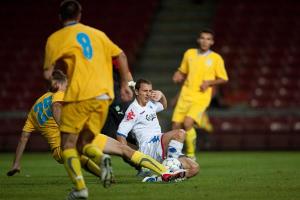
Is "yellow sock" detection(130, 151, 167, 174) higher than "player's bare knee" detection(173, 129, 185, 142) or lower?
lower

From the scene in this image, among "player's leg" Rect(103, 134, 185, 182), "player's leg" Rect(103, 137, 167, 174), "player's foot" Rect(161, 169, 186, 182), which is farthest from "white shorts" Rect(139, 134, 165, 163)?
"player's leg" Rect(103, 137, 167, 174)

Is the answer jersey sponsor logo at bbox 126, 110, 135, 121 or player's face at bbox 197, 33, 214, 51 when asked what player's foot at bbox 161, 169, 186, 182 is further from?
player's face at bbox 197, 33, 214, 51

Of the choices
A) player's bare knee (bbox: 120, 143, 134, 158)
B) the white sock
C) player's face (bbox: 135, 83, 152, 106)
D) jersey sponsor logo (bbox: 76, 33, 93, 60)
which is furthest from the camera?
player's face (bbox: 135, 83, 152, 106)

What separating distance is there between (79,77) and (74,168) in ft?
2.98

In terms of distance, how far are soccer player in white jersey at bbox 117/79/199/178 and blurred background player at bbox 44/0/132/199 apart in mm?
2489

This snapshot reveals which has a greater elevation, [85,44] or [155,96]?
[85,44]

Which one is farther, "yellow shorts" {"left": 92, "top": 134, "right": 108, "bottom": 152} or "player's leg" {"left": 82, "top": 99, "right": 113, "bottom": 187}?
"yellow shorts" {"left": 92, "top": 134, "right": 108, "bottom": 152}

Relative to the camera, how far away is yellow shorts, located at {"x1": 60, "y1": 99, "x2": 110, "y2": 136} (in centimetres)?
748

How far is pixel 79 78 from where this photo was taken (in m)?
7.48

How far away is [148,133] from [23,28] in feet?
47.5

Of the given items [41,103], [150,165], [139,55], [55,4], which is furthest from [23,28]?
[150,165]

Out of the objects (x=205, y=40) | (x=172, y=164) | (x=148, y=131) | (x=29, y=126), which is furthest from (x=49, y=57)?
(x=205, y=40)

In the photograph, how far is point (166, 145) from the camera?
33.4 feet

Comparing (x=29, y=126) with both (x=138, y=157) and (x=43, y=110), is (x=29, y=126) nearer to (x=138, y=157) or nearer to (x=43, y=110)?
(x=43, y=110)
